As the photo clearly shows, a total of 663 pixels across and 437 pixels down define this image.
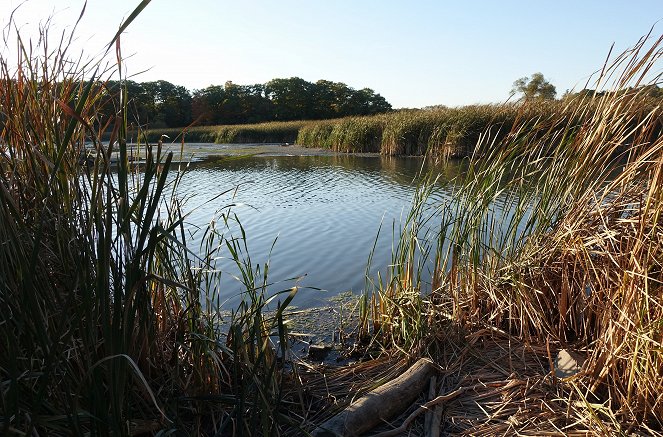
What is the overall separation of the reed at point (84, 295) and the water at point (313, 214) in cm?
63

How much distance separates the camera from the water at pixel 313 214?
5395 millimetres

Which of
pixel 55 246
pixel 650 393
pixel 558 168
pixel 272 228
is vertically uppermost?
pixel 558 168

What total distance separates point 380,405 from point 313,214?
6.34 metres


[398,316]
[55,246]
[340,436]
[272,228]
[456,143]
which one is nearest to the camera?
[55,246]

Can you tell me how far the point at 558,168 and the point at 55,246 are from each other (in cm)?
257

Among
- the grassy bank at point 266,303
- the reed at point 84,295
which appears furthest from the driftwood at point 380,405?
the reed at point 84,295

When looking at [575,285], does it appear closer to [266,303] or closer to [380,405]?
[380,405]

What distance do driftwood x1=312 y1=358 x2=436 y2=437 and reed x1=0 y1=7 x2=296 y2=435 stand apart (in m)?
0.30

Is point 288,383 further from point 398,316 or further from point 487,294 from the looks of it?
point 487,294

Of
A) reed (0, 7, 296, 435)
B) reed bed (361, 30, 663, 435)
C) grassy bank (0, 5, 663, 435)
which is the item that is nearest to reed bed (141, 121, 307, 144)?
reed bed (361, 30, 663, 435)

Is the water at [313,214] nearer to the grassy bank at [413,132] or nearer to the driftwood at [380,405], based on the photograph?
the driftwood at [380,405]

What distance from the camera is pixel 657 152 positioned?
2309 millimetres

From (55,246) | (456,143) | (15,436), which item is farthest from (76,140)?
(456,143)

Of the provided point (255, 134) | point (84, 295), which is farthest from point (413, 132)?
point (84, 295)
